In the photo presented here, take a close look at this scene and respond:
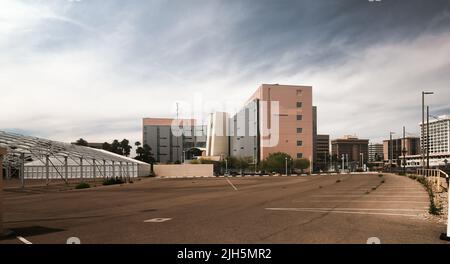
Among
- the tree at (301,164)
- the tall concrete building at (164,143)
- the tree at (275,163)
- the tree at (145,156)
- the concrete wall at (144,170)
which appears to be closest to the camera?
the concrete wall at (144,170)

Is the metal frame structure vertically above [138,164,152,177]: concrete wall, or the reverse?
the metal frame structure

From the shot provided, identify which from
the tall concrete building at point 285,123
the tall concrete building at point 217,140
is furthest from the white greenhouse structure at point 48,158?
the tall concrete building at point 217,140

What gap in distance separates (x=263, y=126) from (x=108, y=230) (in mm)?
98187

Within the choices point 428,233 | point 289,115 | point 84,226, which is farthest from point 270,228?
point 289,115

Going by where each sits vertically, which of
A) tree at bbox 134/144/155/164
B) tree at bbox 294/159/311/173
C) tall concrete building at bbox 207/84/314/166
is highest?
tall concrete building at bbox 207/84/314/166

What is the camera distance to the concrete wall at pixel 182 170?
82.4 meters

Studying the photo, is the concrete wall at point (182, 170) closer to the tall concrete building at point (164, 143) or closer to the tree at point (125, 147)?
the tall concrete building at point (164, 143)

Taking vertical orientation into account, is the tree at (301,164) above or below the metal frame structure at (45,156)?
below

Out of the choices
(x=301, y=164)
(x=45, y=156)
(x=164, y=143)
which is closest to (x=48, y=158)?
(x=45, y=156)

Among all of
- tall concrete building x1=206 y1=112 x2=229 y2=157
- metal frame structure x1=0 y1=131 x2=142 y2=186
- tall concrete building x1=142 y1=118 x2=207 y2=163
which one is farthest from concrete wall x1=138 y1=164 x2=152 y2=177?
tall concrete building x1=206 y1=112 x2=229 y2=157

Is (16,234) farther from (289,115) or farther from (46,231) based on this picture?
(289,115)

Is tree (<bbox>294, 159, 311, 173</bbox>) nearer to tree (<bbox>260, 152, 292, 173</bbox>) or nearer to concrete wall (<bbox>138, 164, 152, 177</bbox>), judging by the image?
tree (<bbox>260, 152, 292, 173</bbox>)

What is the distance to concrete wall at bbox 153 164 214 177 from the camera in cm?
8238

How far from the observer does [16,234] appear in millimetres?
9312
